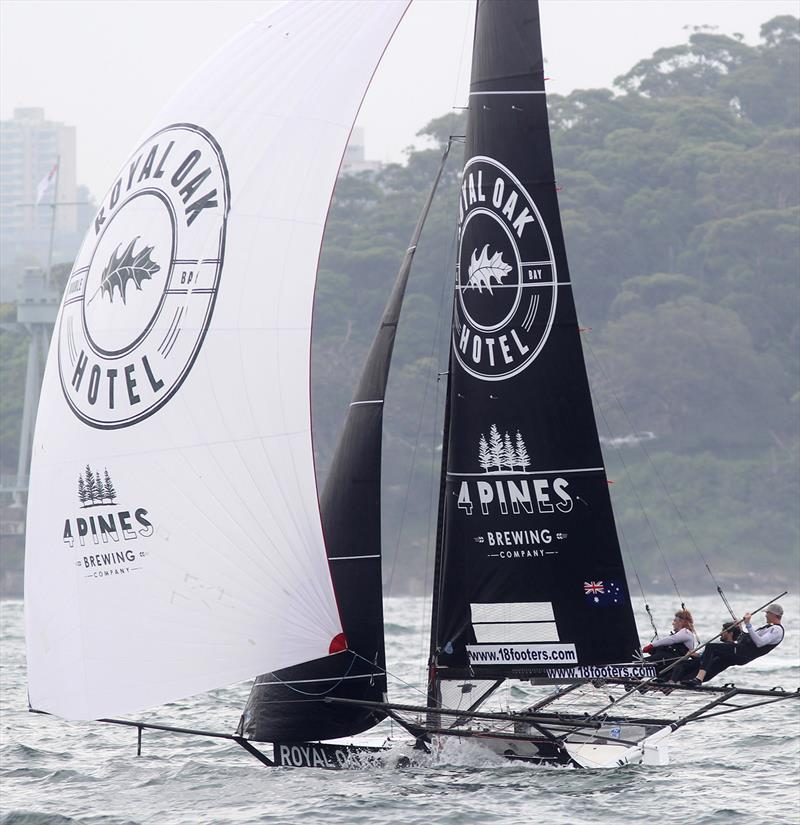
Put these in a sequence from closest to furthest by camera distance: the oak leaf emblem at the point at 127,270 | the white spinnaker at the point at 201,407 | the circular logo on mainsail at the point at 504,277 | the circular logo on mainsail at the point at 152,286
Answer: the white spinnaker at the point at 201,407, the circular logo on mainsail at the point at 152,286, the oak leaf emblem at the point at 127,270, the circular logo on mainsail at the point at 504,277

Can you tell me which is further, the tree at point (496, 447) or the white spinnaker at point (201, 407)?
the tree at point (496, 447)

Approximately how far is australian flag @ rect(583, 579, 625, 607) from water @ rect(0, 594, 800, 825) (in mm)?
1170

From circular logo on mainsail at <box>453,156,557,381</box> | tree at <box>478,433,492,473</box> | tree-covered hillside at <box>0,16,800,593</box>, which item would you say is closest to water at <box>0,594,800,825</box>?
tree at <box>478,433,492,473</box>

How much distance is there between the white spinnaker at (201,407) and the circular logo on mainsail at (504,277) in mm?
1151

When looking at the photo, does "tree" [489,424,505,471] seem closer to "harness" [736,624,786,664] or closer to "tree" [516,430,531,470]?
"tree" [516,430,531,470]

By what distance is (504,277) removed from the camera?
37.2 feet

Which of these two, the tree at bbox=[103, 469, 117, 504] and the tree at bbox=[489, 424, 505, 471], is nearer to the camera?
the tree at bbox=[103, 469, 117, 504]

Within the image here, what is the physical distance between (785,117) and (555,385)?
2922 inches

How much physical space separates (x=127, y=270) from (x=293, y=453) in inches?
62.4

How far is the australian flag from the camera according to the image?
1119 cm

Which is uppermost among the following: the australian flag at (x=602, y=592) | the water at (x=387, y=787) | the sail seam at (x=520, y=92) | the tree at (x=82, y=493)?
the sail seam at (x=520, y=92)

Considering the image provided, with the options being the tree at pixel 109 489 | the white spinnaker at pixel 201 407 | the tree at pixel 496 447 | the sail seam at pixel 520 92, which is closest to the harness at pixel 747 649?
the tree at pixel 496 447

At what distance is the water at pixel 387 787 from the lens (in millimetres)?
10227

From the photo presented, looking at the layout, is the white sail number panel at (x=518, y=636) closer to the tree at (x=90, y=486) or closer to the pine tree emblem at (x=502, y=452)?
the pine tree emblem at (x=502, y=452)
